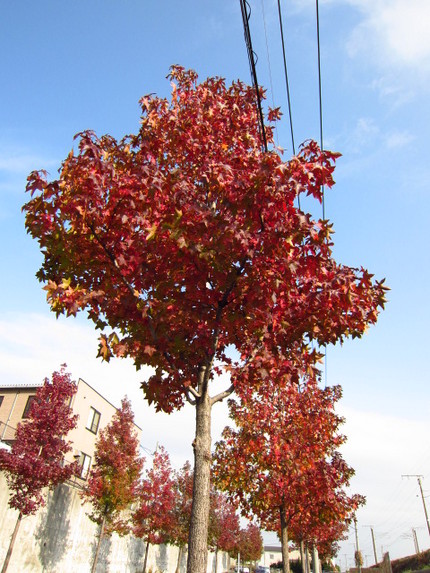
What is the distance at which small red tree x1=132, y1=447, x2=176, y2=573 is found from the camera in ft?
85.7

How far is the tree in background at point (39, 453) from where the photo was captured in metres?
15.1

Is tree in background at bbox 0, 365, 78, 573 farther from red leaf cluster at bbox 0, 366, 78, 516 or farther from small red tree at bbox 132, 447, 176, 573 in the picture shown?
small red tree at bbox 132, 447, 176, 573

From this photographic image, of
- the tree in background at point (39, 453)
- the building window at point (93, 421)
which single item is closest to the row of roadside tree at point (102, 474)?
the tree in background at point (39, 453)

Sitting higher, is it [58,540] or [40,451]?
[40,451]

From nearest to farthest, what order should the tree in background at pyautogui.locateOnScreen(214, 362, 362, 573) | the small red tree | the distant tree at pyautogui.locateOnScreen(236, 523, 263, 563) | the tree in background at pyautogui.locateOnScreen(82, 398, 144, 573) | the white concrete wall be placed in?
the tree in background at pyautogui.locateOnScreen(214, 362, 362, 573), the white concrete wall, the tree in background at pyautogui.locateOnScreen(82, 398, 144, 573), the small red tree, the distant tree at pyautogui.locateOnScreen(236, 523, 263, 563)

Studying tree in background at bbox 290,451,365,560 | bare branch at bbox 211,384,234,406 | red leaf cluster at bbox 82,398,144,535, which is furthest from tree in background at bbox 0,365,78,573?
bare branch at bbox 211,384,234,406

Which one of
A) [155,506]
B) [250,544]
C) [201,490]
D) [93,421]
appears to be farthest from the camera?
[250,544]

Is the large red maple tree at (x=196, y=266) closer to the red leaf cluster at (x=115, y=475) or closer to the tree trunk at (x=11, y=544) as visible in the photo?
the tree trunk at (x=11, y=544)

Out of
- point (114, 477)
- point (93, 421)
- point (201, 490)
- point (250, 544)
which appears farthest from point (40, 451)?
point (250, 544)

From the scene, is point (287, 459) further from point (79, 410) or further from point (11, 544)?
point (79, 410)

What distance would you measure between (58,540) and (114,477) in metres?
3.68

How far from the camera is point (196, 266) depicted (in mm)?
5266

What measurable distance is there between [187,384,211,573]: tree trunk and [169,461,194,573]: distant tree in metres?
24.4

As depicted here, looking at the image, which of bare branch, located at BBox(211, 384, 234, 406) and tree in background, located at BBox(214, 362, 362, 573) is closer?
bare branch, located at BBox(211, 384, 234, 406)
